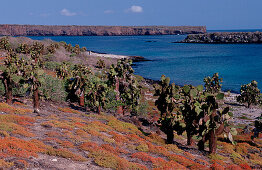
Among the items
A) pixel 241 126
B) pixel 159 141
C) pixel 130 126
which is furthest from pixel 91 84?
pixel 241 126

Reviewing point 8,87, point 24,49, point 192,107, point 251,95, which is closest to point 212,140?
point 192,107

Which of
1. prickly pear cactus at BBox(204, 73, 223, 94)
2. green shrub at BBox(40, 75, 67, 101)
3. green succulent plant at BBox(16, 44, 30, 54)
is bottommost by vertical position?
prickly pear cactus at BBox(204, 73, 223, 94)

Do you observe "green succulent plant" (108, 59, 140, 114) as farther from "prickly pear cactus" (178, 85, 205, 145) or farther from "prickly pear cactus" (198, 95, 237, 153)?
"prickly pear cactus" (198, 95, 237, 153)

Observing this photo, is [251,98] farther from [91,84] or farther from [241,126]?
[91,84]

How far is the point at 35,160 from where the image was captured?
11.4 meters

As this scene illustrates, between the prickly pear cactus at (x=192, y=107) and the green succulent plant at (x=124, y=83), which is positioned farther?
the green succulent plant at (x=124, y=83)

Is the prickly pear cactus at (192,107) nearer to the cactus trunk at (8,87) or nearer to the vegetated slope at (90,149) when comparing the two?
the vegetated slope at (90,149)

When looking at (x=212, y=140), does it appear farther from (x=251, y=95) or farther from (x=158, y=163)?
(x=251, y=95)

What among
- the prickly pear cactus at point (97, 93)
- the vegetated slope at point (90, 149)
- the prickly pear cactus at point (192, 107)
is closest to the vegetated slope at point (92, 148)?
the vegetated slope at point (90, 149)

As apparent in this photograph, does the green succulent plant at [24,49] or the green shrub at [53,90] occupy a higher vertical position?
the green succulent plant at [24,49]

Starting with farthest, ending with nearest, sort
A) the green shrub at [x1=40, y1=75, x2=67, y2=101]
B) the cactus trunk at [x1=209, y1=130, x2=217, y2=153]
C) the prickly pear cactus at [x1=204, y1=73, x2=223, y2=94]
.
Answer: the prickly pear cactus at [x1=204, y1=73, x2=223, y2=94], the green shrub at [x1=40, y1=75, x2=67, y2=101], the cactus trunk at [x1=209, y1=130, x2=217, y2=153]

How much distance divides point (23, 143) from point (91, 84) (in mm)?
15254

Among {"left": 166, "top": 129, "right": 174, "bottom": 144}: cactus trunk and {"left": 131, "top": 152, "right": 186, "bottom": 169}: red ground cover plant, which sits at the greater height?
{"left": 131, "top": 152, "right": 186, "bottom": 169}: red ground cover plant

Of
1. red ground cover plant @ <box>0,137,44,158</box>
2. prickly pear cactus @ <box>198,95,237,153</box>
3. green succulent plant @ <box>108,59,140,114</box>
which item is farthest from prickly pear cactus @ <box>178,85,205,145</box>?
red ground cover plant @ <box>0,137,44,158</box>
